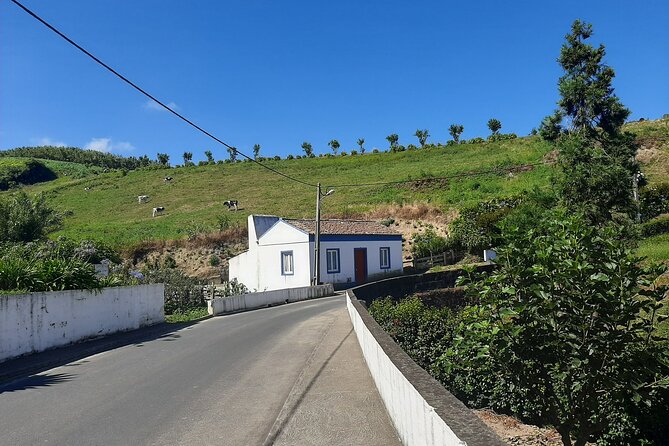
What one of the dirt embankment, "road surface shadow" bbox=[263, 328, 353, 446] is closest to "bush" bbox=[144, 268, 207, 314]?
"road surface shadow" bbox=[263, 328, 353, 446]

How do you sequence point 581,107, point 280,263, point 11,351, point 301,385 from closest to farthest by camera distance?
point 301,385, point 11,351, point 581,107, point 280,263

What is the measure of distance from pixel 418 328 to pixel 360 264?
22.2 metres

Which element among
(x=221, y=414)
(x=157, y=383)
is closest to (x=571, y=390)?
(x=221, y=414)

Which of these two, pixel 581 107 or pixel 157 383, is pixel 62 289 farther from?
pixel 581 107

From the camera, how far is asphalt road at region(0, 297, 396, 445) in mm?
6191

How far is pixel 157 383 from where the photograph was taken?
8.97 meters

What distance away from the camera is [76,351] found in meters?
12.6

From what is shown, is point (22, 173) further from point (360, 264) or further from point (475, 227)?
point (475, 227)

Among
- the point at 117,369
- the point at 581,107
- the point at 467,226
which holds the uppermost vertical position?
the point at 581,107

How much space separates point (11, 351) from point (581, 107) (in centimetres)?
2747

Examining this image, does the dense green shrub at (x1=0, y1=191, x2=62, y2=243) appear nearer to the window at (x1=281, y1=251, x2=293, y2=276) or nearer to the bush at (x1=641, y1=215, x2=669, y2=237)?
the window at (x1=281, y1=251, x2=293, y2=276)

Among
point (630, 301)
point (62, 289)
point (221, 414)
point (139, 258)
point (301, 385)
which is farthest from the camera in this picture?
point (139, 258)

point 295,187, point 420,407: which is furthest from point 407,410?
point 295,187

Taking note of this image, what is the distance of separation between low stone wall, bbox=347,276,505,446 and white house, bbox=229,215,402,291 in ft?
86.6
